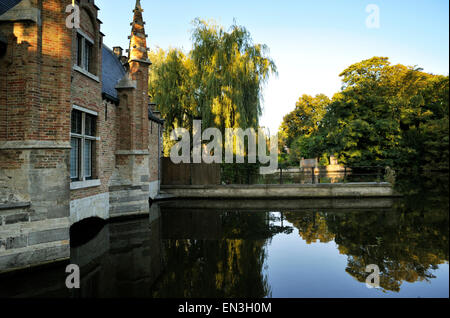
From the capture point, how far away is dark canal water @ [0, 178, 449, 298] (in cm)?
430

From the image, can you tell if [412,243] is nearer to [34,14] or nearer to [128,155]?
[128,155]

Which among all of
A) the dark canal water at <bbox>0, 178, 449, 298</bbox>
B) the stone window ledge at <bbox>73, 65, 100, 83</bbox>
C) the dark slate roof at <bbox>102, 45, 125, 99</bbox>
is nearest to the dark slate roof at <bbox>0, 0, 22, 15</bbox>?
the stone window ledge at <bbox>73, 65, 100, 83</bbox>

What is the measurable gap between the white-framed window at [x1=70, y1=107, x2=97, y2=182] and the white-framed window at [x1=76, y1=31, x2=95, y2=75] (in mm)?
1576

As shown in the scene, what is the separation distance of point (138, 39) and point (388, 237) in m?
12.6

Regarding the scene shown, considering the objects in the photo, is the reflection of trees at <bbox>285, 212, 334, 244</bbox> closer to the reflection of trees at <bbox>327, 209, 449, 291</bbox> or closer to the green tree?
the reflection of trees at <bbox>327, 209, 449, 291</bbox>

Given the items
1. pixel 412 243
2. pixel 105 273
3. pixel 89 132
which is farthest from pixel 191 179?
pixel 412 243

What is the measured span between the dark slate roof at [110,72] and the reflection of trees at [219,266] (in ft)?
23.0

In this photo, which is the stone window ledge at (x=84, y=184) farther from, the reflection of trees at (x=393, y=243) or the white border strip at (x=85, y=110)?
the reflection of trees at (x=393, y=243)

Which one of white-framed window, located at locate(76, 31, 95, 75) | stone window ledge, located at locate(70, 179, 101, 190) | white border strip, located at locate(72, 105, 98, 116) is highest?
white-framed window, located at locate(76, 31, 95, 75)

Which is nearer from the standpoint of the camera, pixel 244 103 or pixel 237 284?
pixel 237 284

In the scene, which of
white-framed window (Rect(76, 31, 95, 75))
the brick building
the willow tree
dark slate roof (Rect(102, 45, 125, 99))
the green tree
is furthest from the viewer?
the green tree

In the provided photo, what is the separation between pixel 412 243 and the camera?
21.1 feet

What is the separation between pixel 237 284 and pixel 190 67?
17.2 m

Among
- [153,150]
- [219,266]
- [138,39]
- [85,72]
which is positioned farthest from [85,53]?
[219,266]
